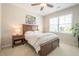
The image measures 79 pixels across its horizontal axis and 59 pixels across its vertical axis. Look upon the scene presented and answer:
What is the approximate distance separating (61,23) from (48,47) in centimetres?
103

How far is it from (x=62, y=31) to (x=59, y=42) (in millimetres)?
576

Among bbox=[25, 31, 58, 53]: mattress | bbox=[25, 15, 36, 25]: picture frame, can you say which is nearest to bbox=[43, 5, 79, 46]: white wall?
bbox=[25, 31, 58, 53]: mattress

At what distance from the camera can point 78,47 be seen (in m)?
2.29

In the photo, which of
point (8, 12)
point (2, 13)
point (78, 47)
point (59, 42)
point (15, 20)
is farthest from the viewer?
Result: point (15, 20)

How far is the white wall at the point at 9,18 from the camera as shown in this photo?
291 cm

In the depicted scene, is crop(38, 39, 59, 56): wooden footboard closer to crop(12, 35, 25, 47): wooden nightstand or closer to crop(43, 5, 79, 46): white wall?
crop(43, 5, 79, 46): white wall

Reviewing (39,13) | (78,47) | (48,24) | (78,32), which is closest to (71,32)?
(78,32)

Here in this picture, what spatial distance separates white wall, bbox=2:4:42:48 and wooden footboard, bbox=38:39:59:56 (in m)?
0.86

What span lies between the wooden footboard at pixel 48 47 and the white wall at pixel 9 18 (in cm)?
86

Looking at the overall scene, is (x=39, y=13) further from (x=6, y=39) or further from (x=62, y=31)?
(x=6, y=39)

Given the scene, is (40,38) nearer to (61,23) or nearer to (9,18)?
(61,23)

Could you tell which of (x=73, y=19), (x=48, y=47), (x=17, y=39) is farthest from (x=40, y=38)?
(x=17, y=39)

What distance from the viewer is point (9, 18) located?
10.1 feet

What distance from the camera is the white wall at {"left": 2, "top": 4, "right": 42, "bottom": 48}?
9.55 ft
